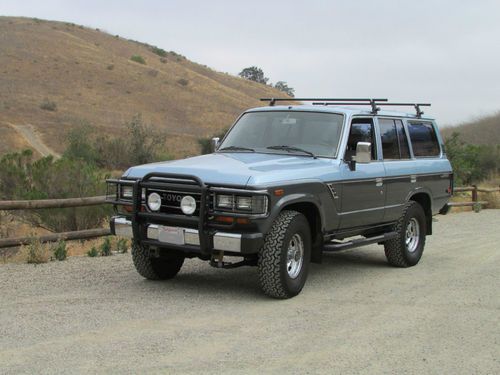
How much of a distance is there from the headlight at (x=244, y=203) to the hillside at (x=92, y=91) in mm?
37785

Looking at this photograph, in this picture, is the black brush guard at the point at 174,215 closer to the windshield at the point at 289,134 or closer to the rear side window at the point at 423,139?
the windshield at the point at 289,134

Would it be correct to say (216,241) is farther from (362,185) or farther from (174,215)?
(362,185)

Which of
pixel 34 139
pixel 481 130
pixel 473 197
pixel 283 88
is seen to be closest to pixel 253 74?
pixel 283 88

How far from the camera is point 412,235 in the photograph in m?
9.52

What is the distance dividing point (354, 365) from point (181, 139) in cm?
5101

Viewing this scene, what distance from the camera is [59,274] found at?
26.3 ft

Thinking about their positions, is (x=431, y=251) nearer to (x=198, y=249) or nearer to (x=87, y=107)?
(x=198, y=249)

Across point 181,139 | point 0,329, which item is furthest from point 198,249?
point 181,139

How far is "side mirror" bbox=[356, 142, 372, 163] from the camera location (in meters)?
7.48

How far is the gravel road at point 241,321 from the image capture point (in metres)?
4.89

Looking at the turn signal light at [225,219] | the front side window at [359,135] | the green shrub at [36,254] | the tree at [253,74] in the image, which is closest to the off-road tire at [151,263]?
the turn signal light at [225,219]

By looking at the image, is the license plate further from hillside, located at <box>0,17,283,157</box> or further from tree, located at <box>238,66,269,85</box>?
tree, located at <box>238,66,269,85</box>

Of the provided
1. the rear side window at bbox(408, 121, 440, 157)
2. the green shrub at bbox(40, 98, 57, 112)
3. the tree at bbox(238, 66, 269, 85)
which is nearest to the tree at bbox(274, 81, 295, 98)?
the tree at bbox(238, 66, 269, 85)

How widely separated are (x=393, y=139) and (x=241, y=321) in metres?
4.03
